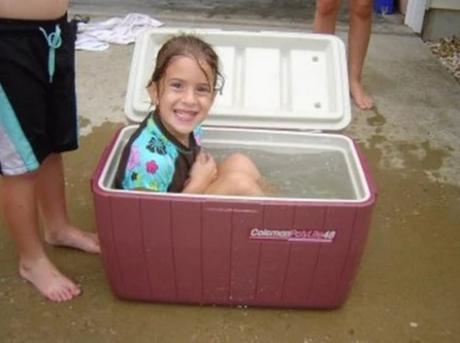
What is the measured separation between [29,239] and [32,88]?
1.43 feet

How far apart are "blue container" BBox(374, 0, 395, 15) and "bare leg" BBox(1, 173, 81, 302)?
3.25m

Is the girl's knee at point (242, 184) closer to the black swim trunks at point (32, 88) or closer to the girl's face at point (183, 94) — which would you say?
the girl's face at point (183, 94)

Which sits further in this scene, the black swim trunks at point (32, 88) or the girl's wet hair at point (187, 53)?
the girl's wet hair at point (187, 53)

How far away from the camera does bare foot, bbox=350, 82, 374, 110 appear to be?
9.11 ft

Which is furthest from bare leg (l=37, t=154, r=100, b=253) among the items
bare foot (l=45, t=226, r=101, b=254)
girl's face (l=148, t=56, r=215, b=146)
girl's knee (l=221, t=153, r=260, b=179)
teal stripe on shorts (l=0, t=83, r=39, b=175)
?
girl's knee (l=221, t=153, r=260, b=179)

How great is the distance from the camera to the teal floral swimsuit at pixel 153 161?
1.49 m

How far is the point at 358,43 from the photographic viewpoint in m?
2.75

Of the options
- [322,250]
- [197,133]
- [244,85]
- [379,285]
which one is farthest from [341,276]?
[244,85]

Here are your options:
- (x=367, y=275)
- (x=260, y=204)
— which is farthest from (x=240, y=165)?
(x=367, y=275)

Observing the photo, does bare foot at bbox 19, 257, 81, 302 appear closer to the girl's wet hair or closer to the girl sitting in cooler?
the girl sitting in cooler

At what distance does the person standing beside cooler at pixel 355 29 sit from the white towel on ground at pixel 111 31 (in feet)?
3.35

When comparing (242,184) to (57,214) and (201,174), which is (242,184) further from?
(57,214)

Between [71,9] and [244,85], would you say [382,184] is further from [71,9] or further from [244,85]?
[71,9]

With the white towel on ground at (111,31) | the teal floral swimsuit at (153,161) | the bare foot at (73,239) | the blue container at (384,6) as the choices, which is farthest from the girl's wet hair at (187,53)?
the blue container at (384,6)
